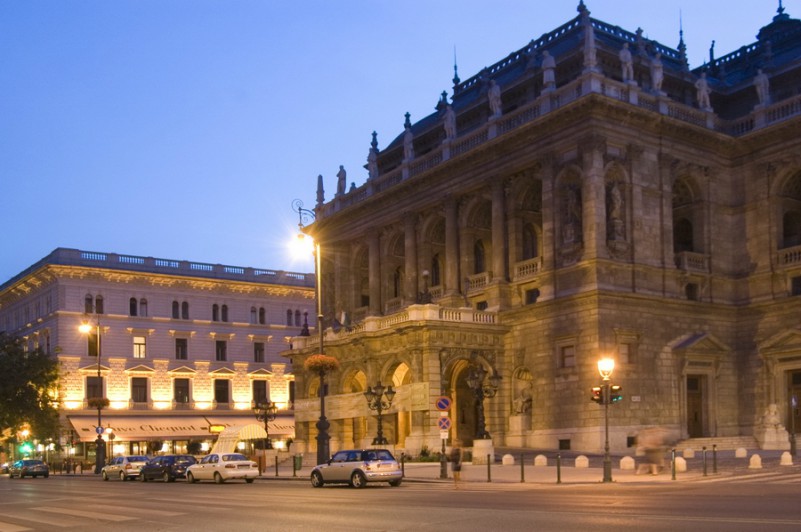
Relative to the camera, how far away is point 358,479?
3362 cm

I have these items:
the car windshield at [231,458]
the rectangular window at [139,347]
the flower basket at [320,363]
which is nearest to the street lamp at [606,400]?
the car windshield at [231,458]

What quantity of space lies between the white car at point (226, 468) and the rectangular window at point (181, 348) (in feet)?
145

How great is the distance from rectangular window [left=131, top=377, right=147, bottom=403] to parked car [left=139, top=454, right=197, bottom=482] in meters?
35.5

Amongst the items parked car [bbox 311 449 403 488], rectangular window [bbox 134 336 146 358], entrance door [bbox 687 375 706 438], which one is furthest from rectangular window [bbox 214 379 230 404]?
parked car [bbox 311 449 403 488]

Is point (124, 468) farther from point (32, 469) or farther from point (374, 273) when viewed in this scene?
point (374, 273)

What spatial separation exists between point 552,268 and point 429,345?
7479 millimetres

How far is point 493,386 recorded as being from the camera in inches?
1751

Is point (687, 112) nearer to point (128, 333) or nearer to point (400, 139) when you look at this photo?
point (400, 139)

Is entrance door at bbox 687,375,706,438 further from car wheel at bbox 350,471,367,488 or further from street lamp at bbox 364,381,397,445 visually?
car wheel at bbox 350,471,367,488

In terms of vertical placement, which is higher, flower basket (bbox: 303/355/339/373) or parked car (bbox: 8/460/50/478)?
flower basket (bbox: 303/355/339/373)

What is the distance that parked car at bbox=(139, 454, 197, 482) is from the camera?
46656 millimetres

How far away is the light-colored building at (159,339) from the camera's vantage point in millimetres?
80812

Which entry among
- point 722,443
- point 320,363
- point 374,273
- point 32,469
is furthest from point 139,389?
point 722,443

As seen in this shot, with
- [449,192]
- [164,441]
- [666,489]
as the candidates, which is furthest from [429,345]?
[164,441]
